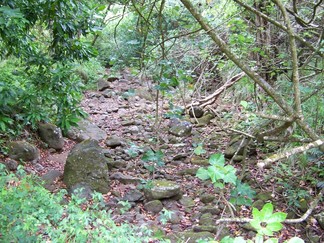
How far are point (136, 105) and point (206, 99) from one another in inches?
98.0

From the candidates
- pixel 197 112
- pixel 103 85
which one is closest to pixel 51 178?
pixel 197 112

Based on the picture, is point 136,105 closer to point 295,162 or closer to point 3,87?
point 295,162

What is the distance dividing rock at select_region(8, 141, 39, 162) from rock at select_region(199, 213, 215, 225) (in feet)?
7.51

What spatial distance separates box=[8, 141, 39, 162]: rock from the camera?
4.32 m

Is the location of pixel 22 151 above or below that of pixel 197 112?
below

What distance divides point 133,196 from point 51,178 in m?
1.00

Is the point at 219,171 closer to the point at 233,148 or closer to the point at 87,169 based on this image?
the point at 87,169

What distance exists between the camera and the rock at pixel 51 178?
13.0ft

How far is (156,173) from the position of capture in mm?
4574

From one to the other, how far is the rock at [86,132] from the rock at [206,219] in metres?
2.43

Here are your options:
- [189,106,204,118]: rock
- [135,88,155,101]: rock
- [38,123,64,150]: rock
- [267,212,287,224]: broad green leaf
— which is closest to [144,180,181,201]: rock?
[38,123,64,150]: rock

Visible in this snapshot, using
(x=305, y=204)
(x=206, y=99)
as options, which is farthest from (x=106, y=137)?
(x=305, y=204)

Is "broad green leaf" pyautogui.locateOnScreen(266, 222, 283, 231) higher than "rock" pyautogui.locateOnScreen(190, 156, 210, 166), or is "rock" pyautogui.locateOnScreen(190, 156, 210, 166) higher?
"broad green leaf" pyautogui.locateOnScreen(266, 222, 283, 231)

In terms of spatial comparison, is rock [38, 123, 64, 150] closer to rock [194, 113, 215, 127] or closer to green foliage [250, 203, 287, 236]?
rock [194, 113, 215, 127]
